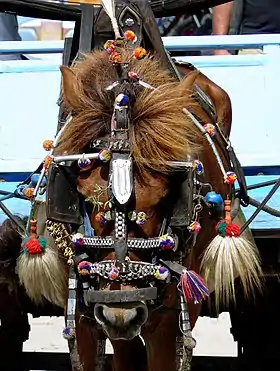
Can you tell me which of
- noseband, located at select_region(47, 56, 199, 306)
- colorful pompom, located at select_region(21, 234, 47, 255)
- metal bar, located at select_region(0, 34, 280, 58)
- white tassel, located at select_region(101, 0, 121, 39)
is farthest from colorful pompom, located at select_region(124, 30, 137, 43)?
metal bar, located at select_region(0, 34, 280, 58)

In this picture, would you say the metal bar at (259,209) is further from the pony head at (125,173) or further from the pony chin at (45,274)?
the pony chin at (45,274)

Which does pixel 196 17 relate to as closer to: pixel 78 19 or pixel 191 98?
pixel 78 19

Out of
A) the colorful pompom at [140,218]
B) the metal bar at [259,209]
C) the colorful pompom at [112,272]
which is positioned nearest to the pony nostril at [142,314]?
the colorful pompom at [112,272]

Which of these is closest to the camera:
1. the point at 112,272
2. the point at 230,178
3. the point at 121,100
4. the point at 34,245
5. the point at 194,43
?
the point at 112,272

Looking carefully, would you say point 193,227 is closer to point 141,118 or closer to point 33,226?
point 141,118

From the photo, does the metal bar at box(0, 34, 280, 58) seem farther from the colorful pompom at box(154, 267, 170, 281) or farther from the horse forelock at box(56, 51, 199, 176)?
the colorful pompom at box(154, 267, 170, 281)

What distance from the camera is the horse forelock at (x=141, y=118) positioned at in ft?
8.01

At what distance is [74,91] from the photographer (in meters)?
2.54

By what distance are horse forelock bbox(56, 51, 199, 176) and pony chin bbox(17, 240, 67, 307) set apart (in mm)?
367

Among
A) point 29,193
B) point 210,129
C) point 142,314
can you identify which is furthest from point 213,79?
point 142,314

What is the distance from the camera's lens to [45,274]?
108 inches

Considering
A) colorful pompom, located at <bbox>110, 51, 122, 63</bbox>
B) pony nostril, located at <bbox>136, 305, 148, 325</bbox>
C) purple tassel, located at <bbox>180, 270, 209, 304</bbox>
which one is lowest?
pony nostril, located at <bbox>136, 305, 148, 325</bbox>

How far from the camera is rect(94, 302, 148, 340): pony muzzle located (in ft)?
7.65

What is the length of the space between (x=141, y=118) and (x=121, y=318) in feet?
1.81
